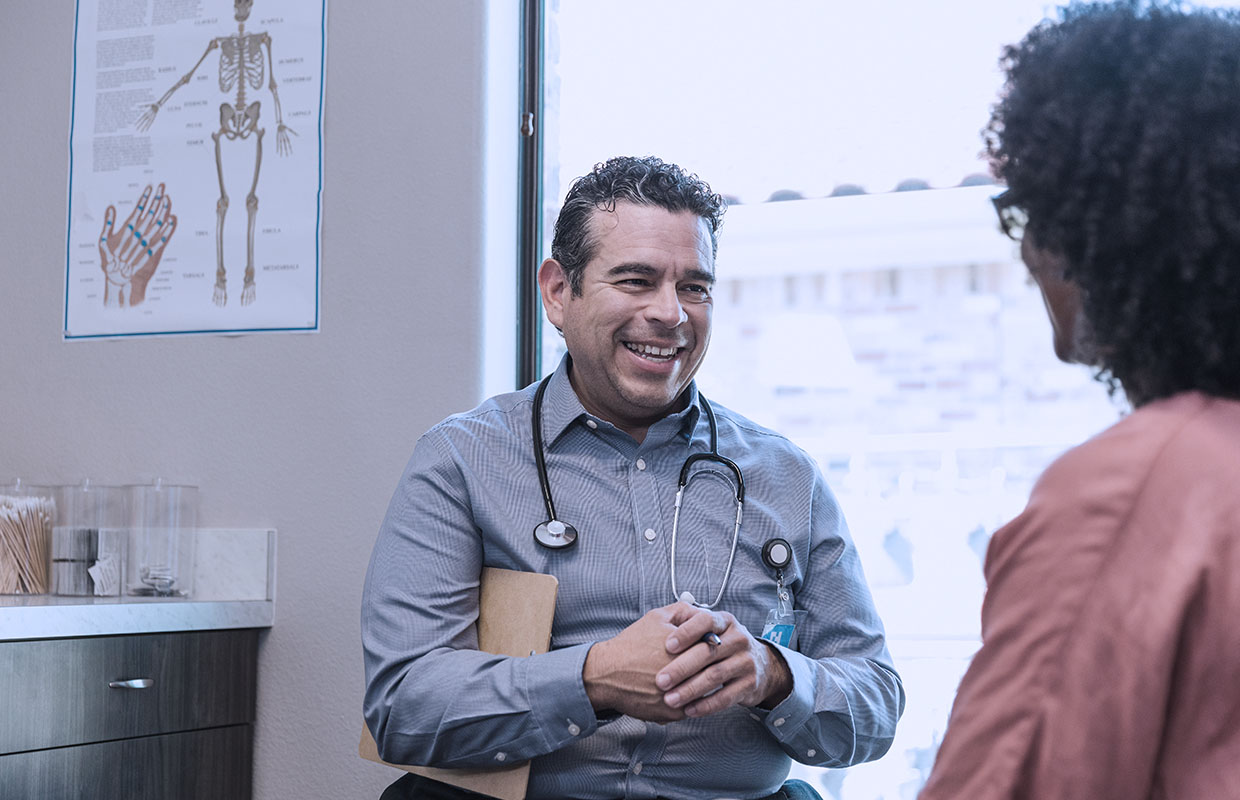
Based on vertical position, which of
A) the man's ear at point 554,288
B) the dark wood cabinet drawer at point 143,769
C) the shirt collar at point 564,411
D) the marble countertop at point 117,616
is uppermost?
the man's ear at point 554,288

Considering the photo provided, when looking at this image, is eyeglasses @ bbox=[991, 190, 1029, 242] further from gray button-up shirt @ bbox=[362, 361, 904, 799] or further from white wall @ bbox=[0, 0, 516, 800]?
white wall @ bbox=[0, 0, 516, 800]

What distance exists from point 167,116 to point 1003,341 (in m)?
1.88

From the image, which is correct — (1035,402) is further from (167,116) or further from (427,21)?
(167,116)

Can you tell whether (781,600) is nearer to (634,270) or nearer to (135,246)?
(634,270)

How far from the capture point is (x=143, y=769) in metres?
2.03

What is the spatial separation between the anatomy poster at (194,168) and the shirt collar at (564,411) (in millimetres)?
723

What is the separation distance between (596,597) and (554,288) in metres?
0.52

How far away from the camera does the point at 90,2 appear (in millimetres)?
2555

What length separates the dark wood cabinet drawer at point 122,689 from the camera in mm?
→ 1814

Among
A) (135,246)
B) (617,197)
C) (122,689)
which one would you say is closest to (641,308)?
(617,197)

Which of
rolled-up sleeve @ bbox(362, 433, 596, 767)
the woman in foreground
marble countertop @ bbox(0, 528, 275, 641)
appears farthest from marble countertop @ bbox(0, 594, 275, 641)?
the woman in foreground

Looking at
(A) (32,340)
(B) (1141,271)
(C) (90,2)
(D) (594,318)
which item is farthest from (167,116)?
(B) (1141,271)

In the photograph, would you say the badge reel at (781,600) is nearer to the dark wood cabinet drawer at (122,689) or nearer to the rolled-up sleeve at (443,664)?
the rolled-up sleeve at (443,664)

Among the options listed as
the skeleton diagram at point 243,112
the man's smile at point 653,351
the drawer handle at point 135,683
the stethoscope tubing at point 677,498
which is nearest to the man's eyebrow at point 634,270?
the man's smile at point 653,351
